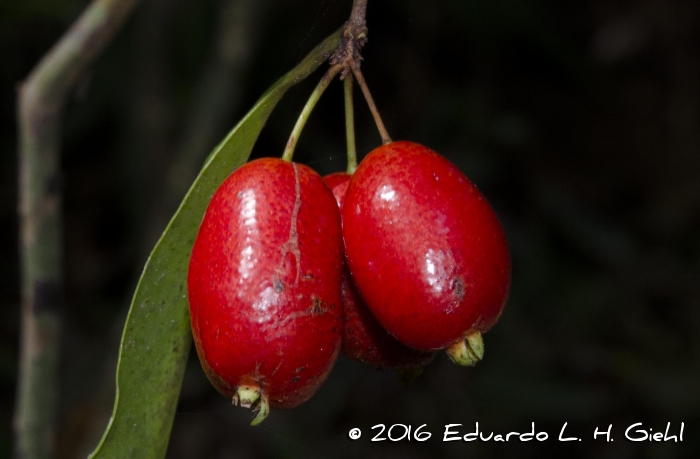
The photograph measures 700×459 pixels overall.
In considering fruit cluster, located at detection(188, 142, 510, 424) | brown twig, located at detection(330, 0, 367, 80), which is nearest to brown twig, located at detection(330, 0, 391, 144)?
brown twig, located at detection(330, 0, 367, 80)

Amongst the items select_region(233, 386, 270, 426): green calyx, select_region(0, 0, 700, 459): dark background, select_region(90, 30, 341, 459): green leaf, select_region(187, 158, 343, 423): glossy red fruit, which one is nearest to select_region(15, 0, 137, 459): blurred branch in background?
select_region(90, 30, 341, 459): green leaf

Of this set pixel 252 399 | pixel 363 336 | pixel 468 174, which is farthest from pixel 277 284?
pixel 468 174

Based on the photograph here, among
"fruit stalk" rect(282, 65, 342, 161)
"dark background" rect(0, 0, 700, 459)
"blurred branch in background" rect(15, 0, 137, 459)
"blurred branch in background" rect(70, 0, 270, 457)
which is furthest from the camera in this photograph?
"dark background" rect(0, 0, 700, 459)

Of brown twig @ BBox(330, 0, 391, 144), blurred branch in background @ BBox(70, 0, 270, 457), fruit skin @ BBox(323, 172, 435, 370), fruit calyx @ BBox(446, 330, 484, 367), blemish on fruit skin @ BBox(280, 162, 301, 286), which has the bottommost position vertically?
fruit calyx @ BBox(446, 330, 484, 367)

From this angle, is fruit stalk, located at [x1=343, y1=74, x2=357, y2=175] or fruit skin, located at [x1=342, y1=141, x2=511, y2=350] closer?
fruit skin, located at [x1=342, y1=141, x2=511, y2=350]

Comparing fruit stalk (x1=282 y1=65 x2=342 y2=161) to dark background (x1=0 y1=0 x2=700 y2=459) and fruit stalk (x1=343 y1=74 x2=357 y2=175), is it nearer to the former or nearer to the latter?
fruit stalk (x1=343 y1=74 x2=357 y2=175)

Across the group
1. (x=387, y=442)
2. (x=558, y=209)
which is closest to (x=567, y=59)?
(x=558, y=209)

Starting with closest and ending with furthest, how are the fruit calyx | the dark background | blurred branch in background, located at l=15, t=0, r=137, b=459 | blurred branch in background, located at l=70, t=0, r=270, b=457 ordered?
the fruit calyx
blurred branch in background, located at l=15, t=0, r=137, b=459
blurred branch in background, located at l=70, t=0, r=270, b=457
the dark background

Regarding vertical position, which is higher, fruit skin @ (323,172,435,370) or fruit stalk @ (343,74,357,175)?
fruit stalk @ (343,74,357,175)
